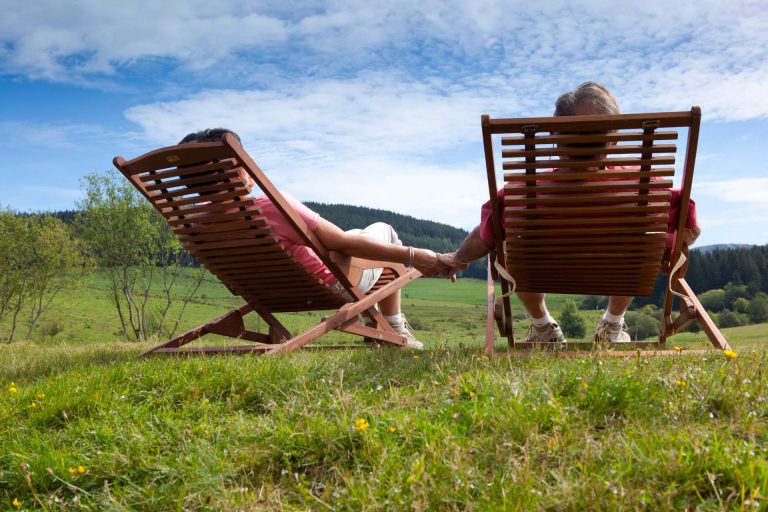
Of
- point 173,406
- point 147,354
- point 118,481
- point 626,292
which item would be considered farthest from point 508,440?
point 147,354

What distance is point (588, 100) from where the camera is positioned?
404 cm

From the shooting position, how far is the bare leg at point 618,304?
5453mm

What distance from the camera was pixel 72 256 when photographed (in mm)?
31031

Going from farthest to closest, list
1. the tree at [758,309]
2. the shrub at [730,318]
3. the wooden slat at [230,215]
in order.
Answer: the tree at [758,309] < the shrub at [730,318] < the wooden slat at [230,215]

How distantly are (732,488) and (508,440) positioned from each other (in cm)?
70

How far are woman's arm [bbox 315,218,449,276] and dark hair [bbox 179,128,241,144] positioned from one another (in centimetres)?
95

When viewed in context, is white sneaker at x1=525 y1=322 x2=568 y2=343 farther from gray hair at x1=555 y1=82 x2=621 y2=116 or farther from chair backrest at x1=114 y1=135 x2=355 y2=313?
gray hair at x1=555 y1=82 x2=621 y2=116

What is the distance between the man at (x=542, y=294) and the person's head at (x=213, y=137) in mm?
1569

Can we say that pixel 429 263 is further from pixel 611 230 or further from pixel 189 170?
pixel 189 170

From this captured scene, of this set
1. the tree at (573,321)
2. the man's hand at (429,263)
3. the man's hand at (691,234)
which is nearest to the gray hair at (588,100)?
the man's hand at (691,234)

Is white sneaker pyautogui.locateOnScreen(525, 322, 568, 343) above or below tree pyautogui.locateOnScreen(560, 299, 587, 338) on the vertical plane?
above

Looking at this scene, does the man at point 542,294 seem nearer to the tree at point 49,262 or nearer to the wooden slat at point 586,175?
the wooden slat at point 586,175

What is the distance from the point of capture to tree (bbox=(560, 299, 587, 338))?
47.0 m

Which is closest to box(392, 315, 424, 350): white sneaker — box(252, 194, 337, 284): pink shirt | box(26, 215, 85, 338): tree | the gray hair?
box(252, 194, 337, 284): pink shirt
